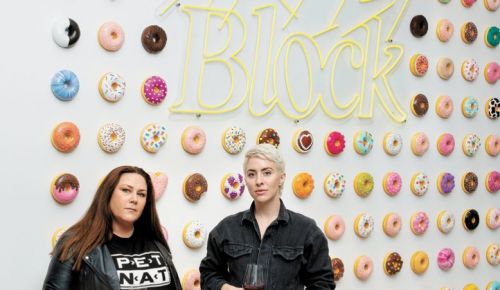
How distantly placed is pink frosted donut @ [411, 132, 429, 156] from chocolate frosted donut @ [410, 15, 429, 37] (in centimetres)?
53

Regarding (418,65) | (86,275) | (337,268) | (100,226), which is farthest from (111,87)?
(418,65)

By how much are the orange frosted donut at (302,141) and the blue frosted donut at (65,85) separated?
1096mm

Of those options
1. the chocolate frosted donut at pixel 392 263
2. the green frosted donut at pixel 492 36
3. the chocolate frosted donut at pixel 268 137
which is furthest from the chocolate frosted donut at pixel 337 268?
the green frosted donut at pixel 492 36

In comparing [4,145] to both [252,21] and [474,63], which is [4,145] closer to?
[252,21]

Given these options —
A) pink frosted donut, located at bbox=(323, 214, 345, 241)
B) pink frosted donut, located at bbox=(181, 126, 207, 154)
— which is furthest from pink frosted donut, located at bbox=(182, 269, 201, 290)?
pink frosted donut, located at bbox=(323, 214, 345, 241)

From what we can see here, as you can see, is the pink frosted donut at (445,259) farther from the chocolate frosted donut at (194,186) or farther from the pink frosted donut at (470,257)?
the chocolate frosted donut at (194,186)

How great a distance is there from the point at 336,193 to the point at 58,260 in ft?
5.40

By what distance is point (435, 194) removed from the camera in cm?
412

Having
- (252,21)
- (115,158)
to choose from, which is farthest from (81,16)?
(252,21)

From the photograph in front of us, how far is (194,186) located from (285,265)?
32.3 inches

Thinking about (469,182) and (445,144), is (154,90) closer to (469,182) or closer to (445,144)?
(445,144)

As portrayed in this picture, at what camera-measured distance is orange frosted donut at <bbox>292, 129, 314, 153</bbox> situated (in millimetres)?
3576

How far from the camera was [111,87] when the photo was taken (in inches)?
119

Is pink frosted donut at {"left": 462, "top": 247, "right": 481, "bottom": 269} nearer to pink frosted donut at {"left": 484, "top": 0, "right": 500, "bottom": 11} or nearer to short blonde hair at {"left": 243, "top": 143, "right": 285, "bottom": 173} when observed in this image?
pink frosted donut at {"left": 484, "top": 0, "right": 500, "bottom": 11}
